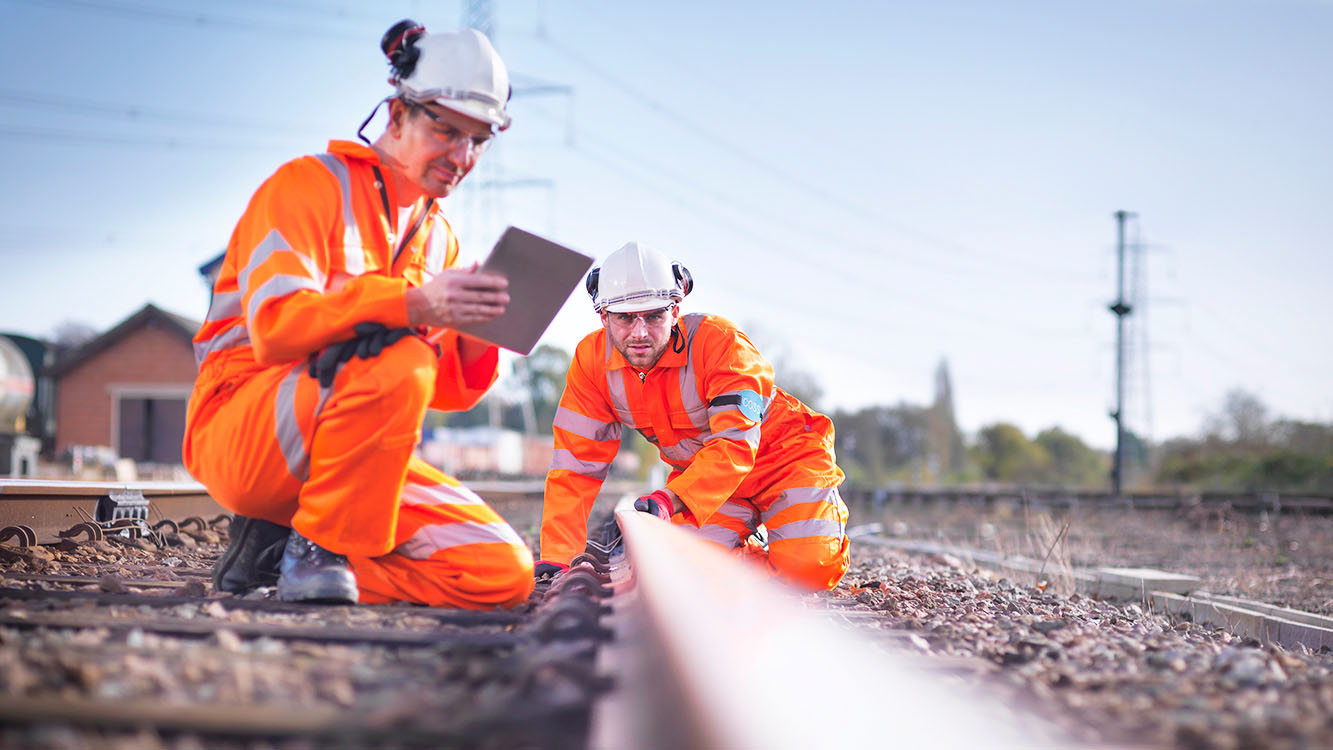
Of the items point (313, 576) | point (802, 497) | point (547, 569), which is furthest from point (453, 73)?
point (802, 497)

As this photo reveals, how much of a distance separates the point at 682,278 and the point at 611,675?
9.36 ft

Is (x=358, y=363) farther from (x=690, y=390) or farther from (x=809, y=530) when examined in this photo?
(x=809, y=530)

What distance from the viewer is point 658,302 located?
163 inches

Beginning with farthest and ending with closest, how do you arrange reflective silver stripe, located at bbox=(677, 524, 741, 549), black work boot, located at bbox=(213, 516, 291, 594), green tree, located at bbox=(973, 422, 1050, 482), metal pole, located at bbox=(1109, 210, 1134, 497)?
green tree, located at bbox=(973, 422, 1050, 482) → metal pole, located at bbox=(1109, 210, 1134, 497) → reflective silver stripe, located at bbox=(677, 524, 741, 549) → black work boot, located at bbox=(213, 516, 291, 594)

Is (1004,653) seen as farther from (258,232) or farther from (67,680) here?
(258,232)

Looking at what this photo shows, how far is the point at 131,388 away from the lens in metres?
28.3

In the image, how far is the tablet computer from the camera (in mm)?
2596

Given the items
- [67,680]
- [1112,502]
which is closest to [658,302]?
[67,680]

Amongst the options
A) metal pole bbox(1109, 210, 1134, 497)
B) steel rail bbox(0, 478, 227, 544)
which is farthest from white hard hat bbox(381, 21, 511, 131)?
metal pole bbox(1109, 210, 1134, 497)

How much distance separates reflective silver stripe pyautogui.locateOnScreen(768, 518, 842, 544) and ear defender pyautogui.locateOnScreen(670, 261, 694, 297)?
1.25 m

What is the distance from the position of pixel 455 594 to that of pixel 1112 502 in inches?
628

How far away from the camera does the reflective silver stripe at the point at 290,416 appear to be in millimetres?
2547

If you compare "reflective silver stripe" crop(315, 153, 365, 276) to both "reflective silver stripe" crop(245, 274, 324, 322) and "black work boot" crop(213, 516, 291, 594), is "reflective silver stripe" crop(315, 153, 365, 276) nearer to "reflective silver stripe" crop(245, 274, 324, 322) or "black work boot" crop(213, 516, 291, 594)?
"reflective silver stripe" crop(245, 274, 324, 322)

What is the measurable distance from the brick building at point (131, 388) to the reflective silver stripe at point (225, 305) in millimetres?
28604
